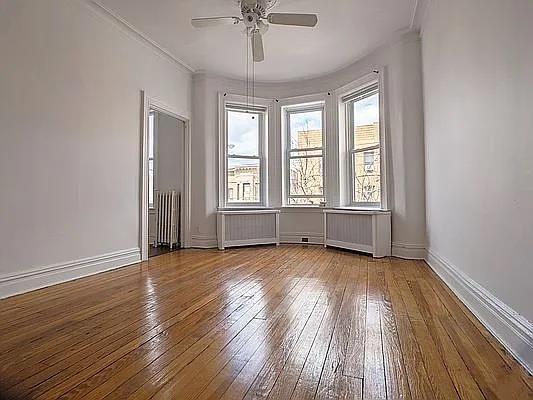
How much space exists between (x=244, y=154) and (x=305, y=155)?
1076 mm

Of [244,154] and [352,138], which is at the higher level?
[352,138]

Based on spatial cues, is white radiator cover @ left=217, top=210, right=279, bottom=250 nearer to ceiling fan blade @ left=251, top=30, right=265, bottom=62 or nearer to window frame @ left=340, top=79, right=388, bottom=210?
window frame @ left=340, top=79, right=388, bottom=210

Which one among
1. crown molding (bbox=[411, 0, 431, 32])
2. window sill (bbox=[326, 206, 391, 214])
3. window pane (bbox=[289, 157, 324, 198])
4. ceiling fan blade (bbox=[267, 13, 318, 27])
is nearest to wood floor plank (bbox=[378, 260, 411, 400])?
window sill (bbox=[326, 206, 391, 214])

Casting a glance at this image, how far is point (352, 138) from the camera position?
5844 millimetres

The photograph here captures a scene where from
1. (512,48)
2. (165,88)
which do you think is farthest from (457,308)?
(165,88)

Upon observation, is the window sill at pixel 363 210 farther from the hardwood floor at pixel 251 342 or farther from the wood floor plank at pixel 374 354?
the wood floor plank at pixel 374 354

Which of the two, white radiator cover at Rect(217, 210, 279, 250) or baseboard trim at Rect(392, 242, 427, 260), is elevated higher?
white radiator cover at Rect(217, 210, 279, 250)

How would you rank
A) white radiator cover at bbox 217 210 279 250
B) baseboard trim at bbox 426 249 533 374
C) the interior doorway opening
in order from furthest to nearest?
the interior doorway opening
white radiator cover at bbox 217 210 279 250
baseboard trim at bbox 426 249 533 374

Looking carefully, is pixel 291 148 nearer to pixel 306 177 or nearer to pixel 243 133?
pixel 306 177

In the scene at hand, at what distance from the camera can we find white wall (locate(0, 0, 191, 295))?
299cm

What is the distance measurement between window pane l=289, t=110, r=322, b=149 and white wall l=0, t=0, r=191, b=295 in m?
2.74

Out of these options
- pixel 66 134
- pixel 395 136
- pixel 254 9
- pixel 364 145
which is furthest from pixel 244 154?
pixel 66 134

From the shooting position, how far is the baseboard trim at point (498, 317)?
1646 millimetres

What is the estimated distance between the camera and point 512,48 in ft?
5.87
